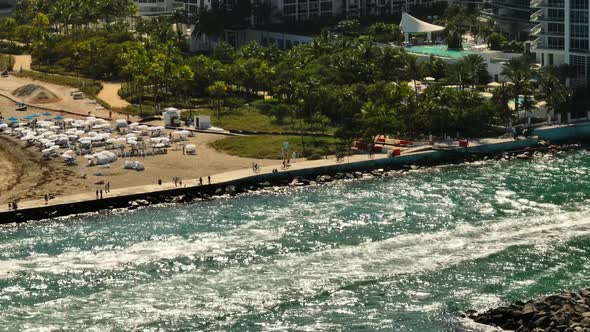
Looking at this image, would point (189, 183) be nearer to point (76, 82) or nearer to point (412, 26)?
point (76, 82)

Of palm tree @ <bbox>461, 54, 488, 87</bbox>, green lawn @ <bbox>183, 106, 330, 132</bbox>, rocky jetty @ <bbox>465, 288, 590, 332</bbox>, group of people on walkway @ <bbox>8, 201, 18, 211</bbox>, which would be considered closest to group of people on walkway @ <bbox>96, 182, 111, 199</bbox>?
group of people on walkway @ <bbox>8, 201, 18, 211</bbox>

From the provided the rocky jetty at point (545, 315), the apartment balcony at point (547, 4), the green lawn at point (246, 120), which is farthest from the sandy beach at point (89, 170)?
the rocky jetty at point (545, 315)

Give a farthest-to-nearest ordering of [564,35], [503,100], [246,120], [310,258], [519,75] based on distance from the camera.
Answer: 1. [564,35]
2. [246,120]
3. [519,75]
4. [503,100]
5. [310,258]

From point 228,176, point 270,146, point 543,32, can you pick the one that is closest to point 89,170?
point 228,176

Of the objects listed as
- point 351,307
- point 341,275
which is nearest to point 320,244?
point 341,275

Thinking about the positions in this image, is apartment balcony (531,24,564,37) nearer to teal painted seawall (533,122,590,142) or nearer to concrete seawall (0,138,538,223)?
teal painted seawall (533,122,590,142)

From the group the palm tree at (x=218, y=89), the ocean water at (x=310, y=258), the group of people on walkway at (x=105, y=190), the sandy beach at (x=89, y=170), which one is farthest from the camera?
the palm tree at (x=218, y=89)

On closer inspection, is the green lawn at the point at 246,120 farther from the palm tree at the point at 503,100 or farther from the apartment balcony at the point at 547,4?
the apartment balcony at the point at 547,4

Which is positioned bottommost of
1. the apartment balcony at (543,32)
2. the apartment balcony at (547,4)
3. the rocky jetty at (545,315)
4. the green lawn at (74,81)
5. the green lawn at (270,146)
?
the rocky jetty at (545,315)
